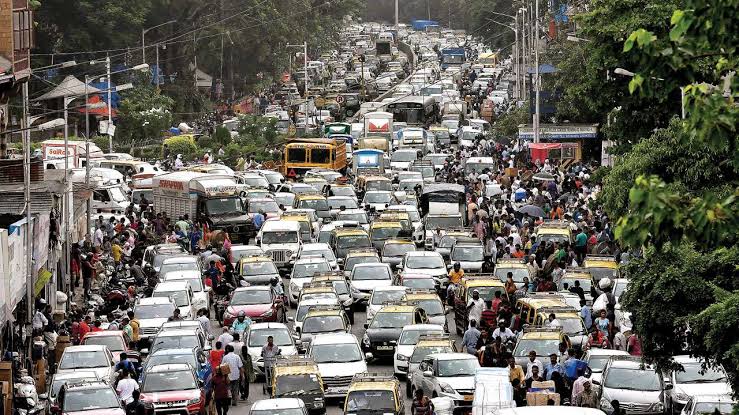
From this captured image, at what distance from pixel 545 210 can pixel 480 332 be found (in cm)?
1942

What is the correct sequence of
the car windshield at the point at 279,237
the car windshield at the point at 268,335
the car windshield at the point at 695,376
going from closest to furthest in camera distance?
the car windshield at the point at 695,376
the car windshield at the point at 268,335
the car windshield at the point at 279,237

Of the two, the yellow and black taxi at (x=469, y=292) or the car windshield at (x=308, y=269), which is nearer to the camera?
the yellow and black taxi at (x=469, y=292)

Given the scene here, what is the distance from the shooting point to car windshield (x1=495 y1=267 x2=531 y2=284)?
138 feet

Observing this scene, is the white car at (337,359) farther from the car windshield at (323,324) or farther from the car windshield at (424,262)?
the car windshield at (424,262)

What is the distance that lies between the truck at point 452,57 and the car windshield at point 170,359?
12757 cm

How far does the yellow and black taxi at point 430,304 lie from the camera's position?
38500mm

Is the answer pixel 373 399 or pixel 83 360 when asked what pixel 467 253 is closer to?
pixel 83 360

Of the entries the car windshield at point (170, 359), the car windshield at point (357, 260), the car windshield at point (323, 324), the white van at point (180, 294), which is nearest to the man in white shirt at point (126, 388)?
the car windshield at point (170, 359)

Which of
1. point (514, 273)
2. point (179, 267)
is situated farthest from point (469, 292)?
point (179, 267)

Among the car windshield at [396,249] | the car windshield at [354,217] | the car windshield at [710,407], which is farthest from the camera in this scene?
the car windshield at [354,217]

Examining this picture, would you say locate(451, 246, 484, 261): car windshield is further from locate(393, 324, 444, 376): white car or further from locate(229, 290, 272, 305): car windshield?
locate(393, 324, 444, 376): white car

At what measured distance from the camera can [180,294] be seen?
4056 centimetres

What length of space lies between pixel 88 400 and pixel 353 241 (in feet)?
68.9

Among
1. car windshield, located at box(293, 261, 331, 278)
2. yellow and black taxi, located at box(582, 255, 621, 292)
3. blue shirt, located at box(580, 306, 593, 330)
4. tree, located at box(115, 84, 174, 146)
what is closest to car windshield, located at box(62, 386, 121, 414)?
blue shirt, located at box(580, 306, 593, 330)
